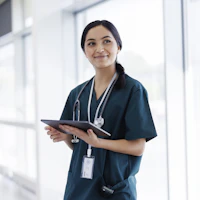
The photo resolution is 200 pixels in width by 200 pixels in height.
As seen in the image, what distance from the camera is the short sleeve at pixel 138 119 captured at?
1.39 meters

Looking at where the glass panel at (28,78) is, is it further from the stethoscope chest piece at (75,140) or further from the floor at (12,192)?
the stethoscope chest piece at (75,140)

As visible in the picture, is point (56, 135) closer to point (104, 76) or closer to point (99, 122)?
point (99, 122)

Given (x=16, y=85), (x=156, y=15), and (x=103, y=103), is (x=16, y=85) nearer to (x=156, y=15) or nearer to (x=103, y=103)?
(x=156, y=15)

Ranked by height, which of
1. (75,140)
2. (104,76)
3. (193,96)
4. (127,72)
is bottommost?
(75,140)

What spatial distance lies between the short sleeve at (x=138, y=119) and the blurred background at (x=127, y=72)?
0.47 meters

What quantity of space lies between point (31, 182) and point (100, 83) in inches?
97.0

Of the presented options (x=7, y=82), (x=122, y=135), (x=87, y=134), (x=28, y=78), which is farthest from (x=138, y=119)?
(x=7, y=82)

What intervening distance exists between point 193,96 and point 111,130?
0.81m

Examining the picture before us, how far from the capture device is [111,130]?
1.46m

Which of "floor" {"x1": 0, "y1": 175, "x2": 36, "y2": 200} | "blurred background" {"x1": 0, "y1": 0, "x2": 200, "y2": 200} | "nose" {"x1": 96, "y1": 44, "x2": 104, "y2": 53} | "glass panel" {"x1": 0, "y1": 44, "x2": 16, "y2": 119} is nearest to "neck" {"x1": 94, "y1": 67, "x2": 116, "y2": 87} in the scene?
"nose" {"x1": 96, "y1": 44, "x2": 104, "y2": 53}

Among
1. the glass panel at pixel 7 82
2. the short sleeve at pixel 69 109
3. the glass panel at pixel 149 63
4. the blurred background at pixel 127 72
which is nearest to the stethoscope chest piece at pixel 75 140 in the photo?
the short sleeve at pixel 69 109

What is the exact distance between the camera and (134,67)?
100 inches

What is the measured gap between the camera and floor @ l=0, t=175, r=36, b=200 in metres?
3.36

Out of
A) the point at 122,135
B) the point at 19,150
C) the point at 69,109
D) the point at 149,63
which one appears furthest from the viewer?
the point at 19,150
